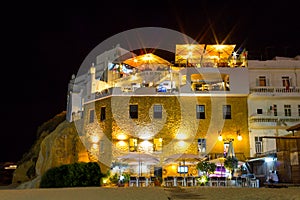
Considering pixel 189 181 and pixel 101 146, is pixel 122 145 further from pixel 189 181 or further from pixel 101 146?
pixel 189 181

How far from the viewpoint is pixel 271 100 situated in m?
33.3

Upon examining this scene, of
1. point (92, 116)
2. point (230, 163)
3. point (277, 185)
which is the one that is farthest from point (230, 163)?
point (92, 116)

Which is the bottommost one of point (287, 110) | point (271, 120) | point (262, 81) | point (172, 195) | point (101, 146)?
point (172, 195)

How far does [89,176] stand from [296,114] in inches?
696

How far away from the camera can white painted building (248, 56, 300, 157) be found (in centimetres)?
3191

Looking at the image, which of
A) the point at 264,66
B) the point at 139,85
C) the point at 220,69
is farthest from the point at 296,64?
the point at 139,85

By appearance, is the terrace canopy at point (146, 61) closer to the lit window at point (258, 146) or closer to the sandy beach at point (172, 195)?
the lit window at point (258, 146)

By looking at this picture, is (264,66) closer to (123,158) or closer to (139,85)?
(139,85)

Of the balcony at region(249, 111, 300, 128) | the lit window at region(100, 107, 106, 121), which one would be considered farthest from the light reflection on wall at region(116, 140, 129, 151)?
the balcony at region(249, 111, 300, 128)

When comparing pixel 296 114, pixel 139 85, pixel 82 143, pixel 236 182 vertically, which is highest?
pixel 139 85

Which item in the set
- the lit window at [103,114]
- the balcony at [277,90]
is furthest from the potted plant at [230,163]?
the lit window at [103,114]

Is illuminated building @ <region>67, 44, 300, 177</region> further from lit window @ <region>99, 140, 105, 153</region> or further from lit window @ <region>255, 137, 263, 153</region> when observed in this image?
lit window @ <region>255, 137, 263, 153</region>

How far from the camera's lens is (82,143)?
116 ft

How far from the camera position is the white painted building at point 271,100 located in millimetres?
31906
